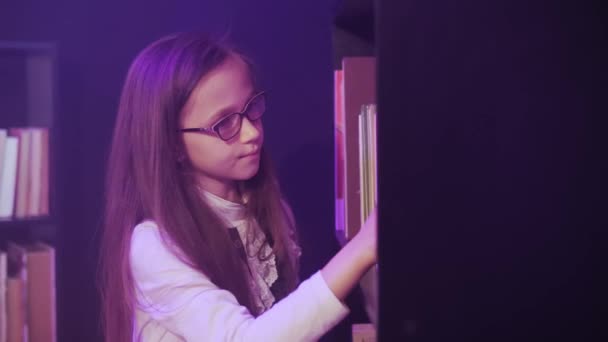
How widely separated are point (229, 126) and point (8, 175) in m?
1.29

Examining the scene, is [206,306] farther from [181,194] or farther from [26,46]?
[26,46]

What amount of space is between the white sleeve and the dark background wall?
4.47 feet

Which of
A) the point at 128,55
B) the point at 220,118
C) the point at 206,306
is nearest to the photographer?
the point at 206,306

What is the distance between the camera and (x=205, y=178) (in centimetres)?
135

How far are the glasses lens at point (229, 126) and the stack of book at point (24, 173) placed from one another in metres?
1.24

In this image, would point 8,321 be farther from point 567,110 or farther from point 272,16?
point 567,110

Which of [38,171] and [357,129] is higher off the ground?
[357,129]

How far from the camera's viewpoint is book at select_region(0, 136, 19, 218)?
2145 mm

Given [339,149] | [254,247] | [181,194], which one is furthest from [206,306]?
[339,149]

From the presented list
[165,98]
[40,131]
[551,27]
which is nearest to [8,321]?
[40,131]

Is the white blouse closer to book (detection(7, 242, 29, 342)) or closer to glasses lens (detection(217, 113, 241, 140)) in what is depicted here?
glasses lens (detection(217, 113, 241, 140))

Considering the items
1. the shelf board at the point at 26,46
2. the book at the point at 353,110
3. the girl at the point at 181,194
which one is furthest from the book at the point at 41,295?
the book at the point at 353,110

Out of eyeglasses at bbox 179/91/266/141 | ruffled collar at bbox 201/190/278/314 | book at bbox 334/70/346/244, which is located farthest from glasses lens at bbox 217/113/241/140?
book at bbox 334/70/346/244

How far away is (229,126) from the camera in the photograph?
123 cm
